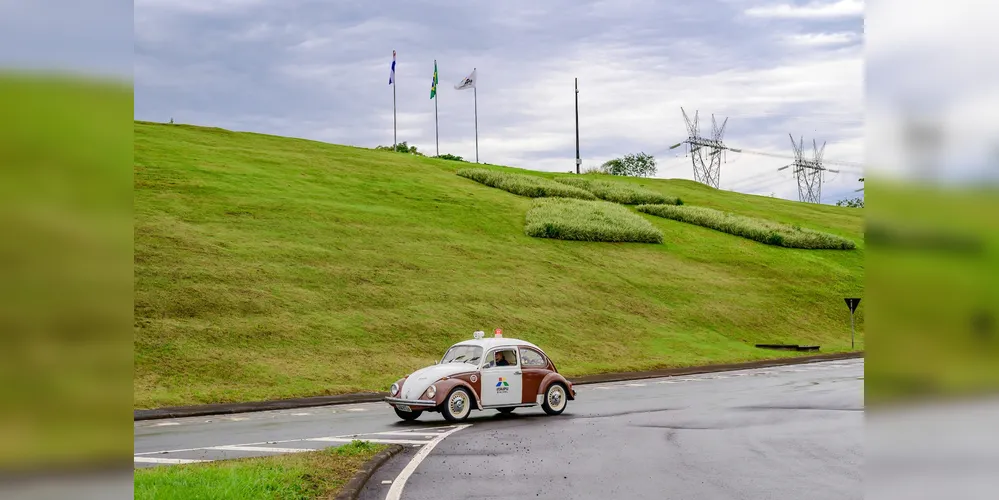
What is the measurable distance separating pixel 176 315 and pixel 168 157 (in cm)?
3372

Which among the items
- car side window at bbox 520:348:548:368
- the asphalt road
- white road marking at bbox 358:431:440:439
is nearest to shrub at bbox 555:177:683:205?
the asphalt road

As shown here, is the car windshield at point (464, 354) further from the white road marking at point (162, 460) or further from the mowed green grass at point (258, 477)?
the white road marking at point (162, 460)

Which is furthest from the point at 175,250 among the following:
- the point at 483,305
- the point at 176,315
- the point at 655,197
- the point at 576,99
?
the point at 576,99

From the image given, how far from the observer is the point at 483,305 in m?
41.5

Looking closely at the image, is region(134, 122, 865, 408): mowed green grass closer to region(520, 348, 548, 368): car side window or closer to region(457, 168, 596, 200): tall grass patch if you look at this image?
region(457, 168, 596, 200): tall grass patch

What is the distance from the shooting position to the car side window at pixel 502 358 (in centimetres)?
2050

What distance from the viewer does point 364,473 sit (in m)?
11.6

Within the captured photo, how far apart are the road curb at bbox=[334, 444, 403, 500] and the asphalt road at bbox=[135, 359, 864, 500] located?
0.14 metres
